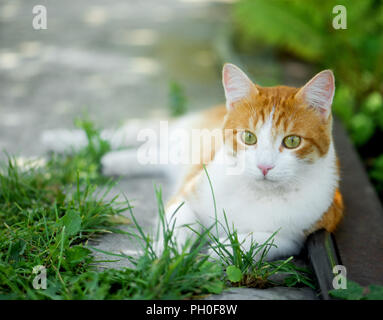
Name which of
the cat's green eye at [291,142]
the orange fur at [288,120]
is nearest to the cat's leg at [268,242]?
the orange fur at [288,120]

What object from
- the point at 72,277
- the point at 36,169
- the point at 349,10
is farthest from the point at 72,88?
the point at 72,277

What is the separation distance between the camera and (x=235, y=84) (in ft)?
7.00

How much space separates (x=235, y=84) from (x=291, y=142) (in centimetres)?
41

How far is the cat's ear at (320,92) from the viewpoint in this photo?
1.92 meters

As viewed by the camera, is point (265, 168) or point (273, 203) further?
point (273, 203)

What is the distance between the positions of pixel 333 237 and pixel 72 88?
3.45m

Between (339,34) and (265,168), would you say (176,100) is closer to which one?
(339,34)

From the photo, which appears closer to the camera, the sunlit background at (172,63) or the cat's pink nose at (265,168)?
the cat's pink nose at (265,168)

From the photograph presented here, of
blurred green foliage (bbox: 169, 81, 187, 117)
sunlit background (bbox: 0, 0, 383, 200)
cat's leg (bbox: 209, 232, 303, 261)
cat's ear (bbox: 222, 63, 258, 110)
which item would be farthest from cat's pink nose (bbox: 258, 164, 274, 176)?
blurred green foliage (bbox: 169, 81, 187, 117)

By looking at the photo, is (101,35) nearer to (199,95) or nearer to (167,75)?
(167,75)

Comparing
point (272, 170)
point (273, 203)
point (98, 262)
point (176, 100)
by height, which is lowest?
point (98, 262)

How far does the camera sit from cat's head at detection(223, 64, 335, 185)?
75.5 inches

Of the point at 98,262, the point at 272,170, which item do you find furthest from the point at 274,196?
the point at 98,262

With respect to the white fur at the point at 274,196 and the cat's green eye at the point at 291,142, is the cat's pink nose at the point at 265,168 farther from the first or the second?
the cat's green eye at the point at 291,142
